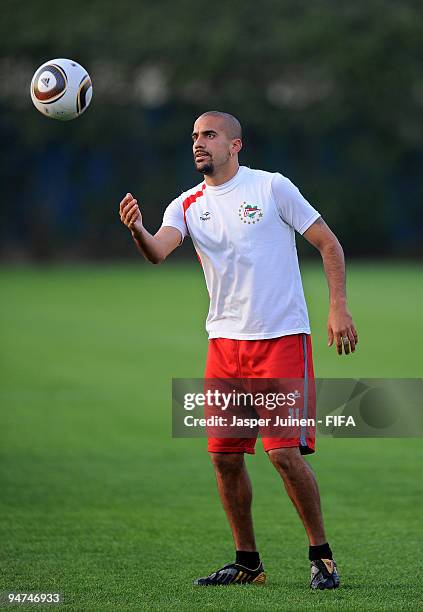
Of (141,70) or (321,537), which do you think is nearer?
(321,537)

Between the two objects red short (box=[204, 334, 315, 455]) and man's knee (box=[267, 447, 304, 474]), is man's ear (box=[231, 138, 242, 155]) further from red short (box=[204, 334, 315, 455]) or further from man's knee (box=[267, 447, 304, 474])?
man's knee (box=[267, 447, 304, 474])

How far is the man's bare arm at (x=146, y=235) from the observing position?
20.9 feet

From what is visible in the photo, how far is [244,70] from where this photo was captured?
164 feet

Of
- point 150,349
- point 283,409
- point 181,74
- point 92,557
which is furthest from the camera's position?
point 181,74

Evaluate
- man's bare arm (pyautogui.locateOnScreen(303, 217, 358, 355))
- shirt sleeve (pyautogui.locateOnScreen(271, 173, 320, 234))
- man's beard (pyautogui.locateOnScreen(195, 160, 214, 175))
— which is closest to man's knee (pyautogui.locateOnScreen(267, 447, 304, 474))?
man's bare arm (pyautogui.locateOnScreen(303, 217, 358, 355))

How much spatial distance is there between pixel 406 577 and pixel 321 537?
560 mm

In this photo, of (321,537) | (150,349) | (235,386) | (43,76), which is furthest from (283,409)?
(150,349)

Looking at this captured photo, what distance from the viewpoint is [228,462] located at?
6.53 meters

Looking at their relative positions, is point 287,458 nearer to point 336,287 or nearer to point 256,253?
point 336,287

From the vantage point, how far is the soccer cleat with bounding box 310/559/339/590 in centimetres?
630

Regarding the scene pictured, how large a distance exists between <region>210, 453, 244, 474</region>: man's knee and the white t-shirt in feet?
2.07

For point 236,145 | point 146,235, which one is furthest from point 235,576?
point 236,145

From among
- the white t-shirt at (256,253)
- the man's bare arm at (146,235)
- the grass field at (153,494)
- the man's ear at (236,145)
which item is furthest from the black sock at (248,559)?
the man's ear at (236,145)

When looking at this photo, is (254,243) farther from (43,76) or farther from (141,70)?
(141,70)
